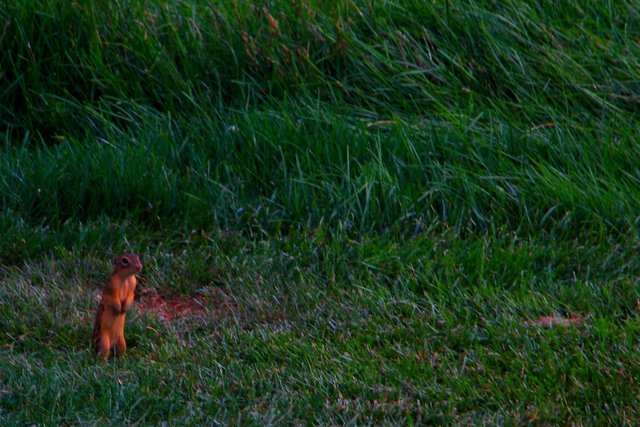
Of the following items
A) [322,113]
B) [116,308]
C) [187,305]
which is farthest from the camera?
[322,113]

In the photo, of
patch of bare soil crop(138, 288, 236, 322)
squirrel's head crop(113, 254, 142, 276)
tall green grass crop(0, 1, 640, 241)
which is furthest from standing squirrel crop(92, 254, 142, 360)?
tall green grass crop(0, 1, 640, 241)

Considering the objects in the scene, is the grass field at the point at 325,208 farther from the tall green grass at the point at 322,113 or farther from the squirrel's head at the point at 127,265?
the squirrel's head at the point at 127,265

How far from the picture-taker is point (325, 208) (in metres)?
5.50

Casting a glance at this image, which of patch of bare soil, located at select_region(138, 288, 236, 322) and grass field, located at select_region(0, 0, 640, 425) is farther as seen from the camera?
patch of bare soil, located at select_region(138, 288, 236, 322)

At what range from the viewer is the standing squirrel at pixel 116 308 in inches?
169

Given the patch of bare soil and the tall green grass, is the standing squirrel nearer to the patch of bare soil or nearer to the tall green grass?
the patch of bare soil

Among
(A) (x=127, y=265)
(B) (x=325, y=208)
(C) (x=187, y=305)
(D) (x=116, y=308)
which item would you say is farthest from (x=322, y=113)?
(D) (x=116, y=308)

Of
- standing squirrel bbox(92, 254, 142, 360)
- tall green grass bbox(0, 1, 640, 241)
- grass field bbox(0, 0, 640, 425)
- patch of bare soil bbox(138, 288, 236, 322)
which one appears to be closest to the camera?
grass field bbox(0, 0, 640, 425)

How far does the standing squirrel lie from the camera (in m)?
4.30

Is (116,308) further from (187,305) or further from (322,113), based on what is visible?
(322,113)

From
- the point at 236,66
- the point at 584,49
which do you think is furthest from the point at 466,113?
the point at 236,66

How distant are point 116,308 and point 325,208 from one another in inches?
57.6

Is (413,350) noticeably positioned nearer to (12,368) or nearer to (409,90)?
(12,368)

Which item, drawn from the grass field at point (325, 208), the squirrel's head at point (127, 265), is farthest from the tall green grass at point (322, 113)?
the squirrel's head at point (127, 265)
